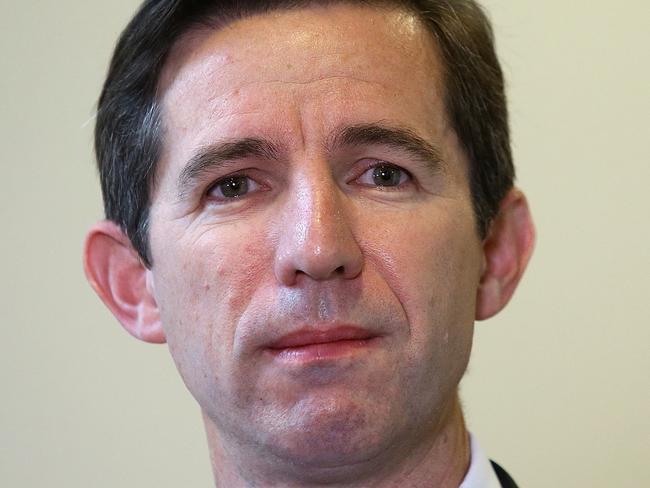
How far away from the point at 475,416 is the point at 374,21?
3.67ft

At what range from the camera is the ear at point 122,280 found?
1.92 meters

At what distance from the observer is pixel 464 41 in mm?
1854

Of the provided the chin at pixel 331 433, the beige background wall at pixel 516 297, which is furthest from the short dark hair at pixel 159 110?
the beige background wall at pixel 516 297

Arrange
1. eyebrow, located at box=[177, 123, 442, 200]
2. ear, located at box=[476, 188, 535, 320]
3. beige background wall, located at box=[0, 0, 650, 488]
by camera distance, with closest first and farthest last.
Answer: eyebrow, located at box=[177, 123, 442, 200] → ear, located at box=[476, 188, 535, 320] → beige background wall, located at box=[0, 0, 650, 488]

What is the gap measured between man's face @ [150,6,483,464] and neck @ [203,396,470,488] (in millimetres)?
39

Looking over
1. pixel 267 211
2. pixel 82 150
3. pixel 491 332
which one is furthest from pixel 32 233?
pixel 267 211

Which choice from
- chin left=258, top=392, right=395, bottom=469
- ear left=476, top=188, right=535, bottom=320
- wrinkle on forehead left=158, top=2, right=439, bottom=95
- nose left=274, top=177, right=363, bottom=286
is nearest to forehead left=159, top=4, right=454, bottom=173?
wrinkle on forehead left=158, top=2, right=439, bottom=95

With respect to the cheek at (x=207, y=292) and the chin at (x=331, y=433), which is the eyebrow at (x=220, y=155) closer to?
the cheek at (x=207, y=292)

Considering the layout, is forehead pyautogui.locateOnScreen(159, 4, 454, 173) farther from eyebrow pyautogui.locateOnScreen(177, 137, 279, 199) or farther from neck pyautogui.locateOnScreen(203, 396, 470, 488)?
neck pyautogui.locateOnScreen(203, 396, 470, 488)

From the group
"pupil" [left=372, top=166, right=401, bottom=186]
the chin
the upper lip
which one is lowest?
the chin

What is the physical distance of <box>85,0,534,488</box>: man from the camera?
1.58 m

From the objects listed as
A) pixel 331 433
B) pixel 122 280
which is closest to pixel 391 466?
pixel 331 433

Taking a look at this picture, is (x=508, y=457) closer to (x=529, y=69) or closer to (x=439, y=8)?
(x=529, y=69)

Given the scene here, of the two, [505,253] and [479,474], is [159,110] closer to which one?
[505,253]
